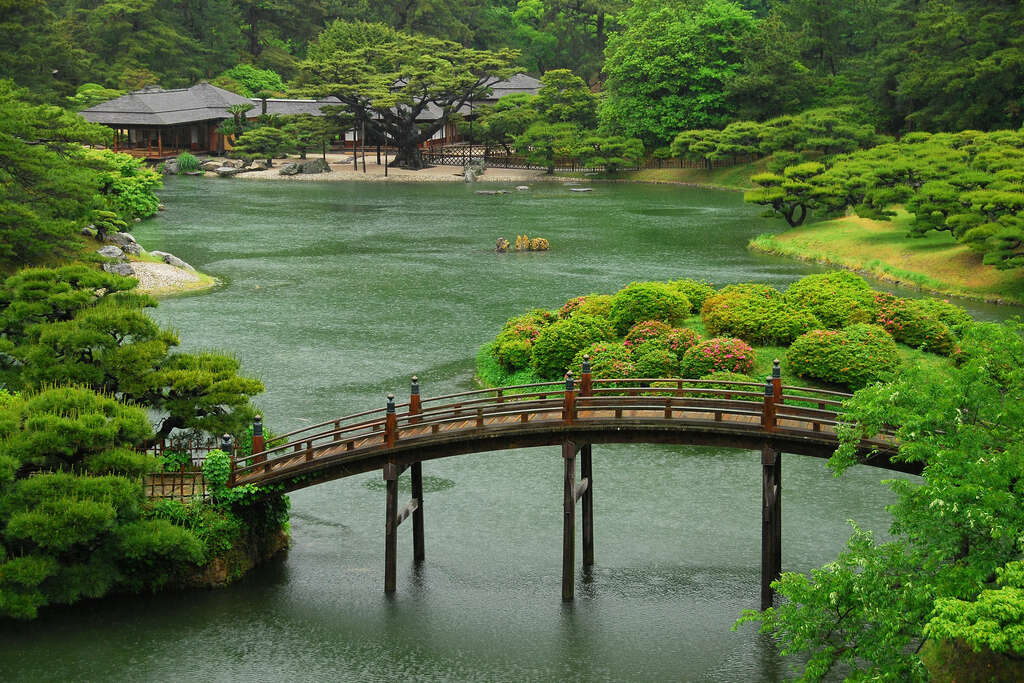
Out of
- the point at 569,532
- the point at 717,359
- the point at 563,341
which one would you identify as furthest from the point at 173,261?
the point at 569,532

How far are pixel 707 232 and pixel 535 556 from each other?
48215 millimetres

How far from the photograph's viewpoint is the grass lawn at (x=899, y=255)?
53281mm

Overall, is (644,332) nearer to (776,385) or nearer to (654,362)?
(654,362)

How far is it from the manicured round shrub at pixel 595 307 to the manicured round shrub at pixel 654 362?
12.2 ft

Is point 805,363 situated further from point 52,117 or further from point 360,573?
point 52,117

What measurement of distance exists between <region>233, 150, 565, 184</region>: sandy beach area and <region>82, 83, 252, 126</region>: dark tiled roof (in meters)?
7.35

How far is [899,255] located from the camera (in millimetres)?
59406

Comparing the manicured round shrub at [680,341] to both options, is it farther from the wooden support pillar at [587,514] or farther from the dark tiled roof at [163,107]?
the dark tiled roof at [163,107]

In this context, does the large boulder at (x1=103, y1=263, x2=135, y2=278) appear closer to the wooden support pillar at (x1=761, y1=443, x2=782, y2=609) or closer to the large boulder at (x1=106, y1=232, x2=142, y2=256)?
the large boulder at (x1=106, y1=232, x2=142, y2=256)

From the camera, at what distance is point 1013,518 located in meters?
A: 17.0

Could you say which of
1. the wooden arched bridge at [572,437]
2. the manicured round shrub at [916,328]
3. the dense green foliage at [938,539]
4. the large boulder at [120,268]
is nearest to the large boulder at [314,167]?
the large boulder at [120,268]

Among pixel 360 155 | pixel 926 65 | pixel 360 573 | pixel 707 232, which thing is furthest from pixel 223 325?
pixel 360 155

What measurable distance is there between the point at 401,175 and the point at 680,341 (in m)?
69.2

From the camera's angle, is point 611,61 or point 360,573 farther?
point 611,61
